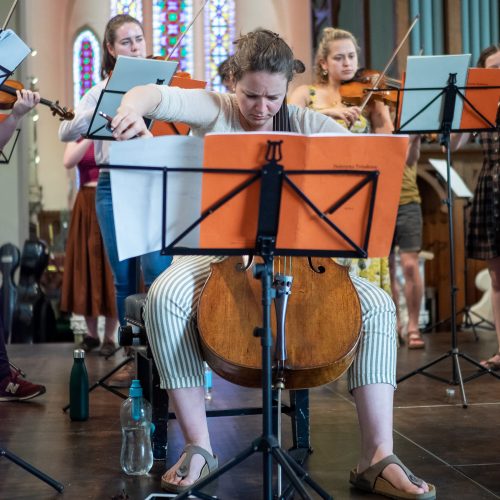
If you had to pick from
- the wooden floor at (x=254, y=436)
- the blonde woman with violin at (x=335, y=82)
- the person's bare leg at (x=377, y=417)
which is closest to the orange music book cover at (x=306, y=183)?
the person's bare leg at (x=377, y=417)

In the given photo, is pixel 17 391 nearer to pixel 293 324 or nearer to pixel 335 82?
pixel 293 324

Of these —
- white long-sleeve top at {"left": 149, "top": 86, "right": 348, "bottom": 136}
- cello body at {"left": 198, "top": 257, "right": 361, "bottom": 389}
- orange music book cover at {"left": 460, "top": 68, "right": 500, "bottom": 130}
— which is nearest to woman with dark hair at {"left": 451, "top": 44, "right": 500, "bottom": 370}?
orange music book cover at {"left": 460, "top": 68, "right": 500, "bottom": 130}

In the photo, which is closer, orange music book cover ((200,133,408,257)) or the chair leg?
orange music book cover ((200,133,408,257))

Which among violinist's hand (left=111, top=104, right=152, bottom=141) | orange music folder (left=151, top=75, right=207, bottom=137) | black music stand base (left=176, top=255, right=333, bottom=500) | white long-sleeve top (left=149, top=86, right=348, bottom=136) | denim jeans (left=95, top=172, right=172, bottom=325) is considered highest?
orange music folder (left=151, top=75, right=207, bottom=137)

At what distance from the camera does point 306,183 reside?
1778mm

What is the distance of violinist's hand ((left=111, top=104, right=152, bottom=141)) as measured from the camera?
77.1 inches

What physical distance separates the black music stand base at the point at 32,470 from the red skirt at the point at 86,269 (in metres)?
2.75

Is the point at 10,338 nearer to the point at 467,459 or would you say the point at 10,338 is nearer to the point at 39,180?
the point at 39,180

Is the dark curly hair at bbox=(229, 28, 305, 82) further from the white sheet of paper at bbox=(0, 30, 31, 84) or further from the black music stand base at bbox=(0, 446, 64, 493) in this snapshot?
the black music stand base at bbox=(0, 446, 64, 493)

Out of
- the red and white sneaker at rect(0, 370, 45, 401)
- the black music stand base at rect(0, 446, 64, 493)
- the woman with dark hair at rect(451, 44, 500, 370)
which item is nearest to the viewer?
the black music stand base at rect(0, 446, 64, 493)

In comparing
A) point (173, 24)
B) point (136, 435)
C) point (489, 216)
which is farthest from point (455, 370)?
point (173, 24)

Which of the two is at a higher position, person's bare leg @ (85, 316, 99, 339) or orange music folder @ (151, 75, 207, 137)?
orange music folder @ (151, 75, 207, 137)

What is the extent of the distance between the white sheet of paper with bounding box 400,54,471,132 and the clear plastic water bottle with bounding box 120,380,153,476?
1549 millimetres

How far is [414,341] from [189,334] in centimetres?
287
